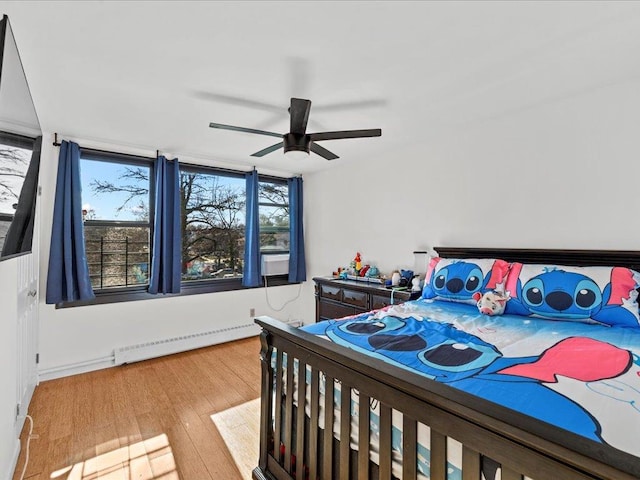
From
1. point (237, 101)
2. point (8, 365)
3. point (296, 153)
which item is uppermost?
point (237, 101)

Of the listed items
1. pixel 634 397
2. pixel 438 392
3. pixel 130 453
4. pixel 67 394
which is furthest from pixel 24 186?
pixel 634 397

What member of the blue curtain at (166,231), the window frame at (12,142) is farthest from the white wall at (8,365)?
the blue curtain at (166,231)

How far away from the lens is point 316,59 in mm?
1807

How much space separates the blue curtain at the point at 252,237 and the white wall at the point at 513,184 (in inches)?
48.2

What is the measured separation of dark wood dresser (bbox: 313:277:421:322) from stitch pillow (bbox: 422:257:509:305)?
363mm

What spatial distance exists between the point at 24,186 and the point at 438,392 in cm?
193

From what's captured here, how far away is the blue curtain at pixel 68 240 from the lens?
293cm

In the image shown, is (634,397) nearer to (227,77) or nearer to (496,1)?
(496,1)

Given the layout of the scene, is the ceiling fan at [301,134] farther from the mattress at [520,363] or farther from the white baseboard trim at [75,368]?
the white baseboard trim at [75,368]

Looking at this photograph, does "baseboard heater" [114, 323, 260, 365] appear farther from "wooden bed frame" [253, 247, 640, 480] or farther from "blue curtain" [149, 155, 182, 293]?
"wooden bed frame" [253, 247, 640, 480]

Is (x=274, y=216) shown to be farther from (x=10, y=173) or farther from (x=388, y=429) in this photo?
(x=388, y=429)

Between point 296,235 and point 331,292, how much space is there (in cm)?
129

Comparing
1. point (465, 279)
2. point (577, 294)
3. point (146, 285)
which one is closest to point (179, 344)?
point (146, 285)

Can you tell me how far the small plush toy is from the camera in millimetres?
2107
